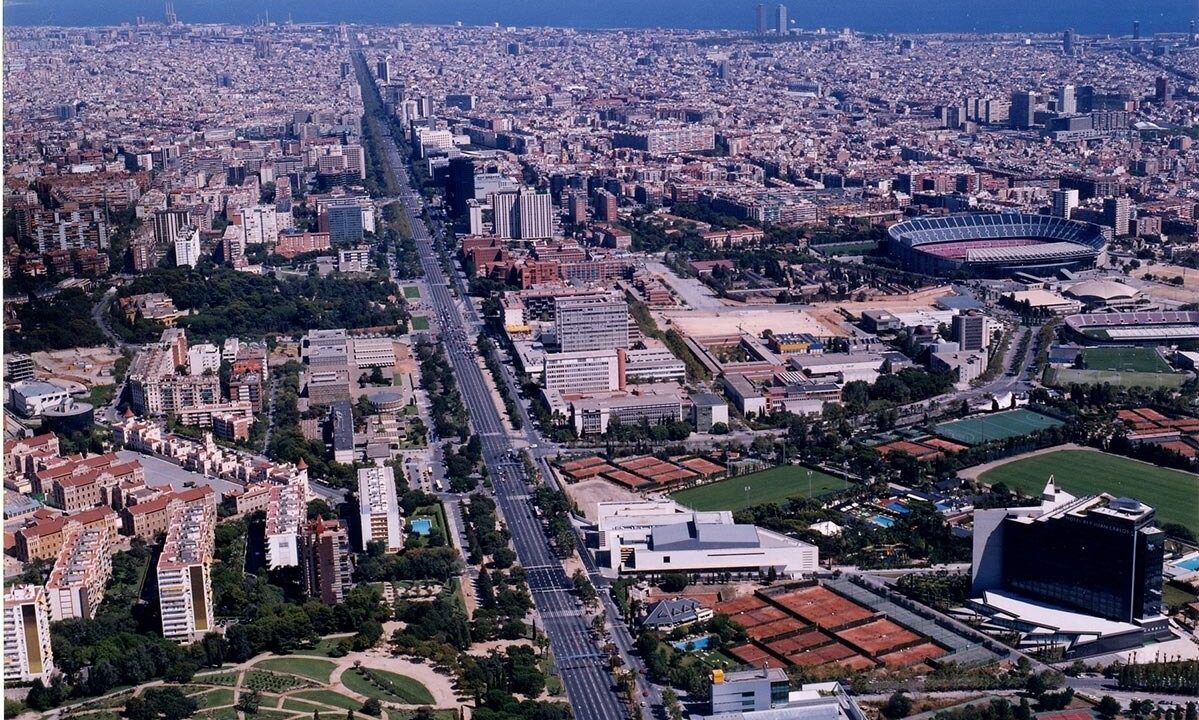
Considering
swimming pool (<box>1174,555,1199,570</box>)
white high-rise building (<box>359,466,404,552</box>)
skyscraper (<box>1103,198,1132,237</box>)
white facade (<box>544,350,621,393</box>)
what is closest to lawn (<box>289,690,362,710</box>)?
white high-rise building (<box>359,466,404,552</box>)

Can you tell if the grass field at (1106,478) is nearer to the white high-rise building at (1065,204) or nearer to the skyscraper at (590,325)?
the skyscraper at (590,325)

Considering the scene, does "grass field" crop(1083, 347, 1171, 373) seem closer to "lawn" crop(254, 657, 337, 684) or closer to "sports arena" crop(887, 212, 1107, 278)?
"sports arena" crop(887, 212, 1107, 278)

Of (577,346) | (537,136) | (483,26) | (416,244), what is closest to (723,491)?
(577,346)

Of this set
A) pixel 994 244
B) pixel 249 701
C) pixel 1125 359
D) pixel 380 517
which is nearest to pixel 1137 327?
pixel 1125 359

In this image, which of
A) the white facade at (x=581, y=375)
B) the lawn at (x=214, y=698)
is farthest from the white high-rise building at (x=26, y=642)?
the white facade at (x=581, y=375)

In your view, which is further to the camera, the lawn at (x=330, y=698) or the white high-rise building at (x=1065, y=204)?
the white high-rise building at (x=1065, y=204)

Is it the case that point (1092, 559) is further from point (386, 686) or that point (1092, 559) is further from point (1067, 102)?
point (1067, 102)
